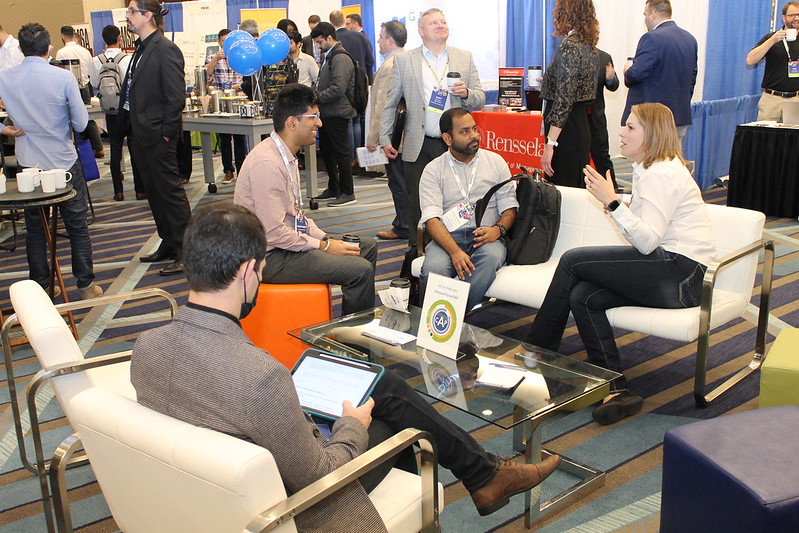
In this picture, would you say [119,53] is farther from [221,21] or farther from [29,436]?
[29,436]

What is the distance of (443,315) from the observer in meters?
2.76

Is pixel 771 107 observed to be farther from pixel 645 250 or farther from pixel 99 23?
pixel 99 23

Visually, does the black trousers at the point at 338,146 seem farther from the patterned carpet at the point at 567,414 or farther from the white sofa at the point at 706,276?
the white sofa at the point at 706,276

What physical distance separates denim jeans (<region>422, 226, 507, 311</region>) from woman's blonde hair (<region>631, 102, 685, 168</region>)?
0.85m

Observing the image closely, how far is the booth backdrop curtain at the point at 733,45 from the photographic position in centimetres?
716

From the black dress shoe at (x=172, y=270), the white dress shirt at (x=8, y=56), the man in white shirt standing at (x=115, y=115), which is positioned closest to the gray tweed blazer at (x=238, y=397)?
the black dress shoe at (x=172, y=270)

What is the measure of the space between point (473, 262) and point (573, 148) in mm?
1927

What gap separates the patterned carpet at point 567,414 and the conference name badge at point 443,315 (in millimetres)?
436

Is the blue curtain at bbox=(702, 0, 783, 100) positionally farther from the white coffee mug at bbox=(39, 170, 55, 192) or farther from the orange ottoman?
the white coffee mug at bbox=(39, 170, 55, 192)

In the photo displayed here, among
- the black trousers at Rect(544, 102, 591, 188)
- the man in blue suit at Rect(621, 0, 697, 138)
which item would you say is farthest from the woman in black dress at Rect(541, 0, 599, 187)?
the man in blue suit at Rect(621, 0, 697, 138)

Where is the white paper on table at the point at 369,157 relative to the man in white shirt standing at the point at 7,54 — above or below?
below

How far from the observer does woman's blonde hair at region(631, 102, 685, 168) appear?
3100 millimetres

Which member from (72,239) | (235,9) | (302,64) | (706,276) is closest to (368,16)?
(235,9)

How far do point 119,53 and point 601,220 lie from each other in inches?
228
